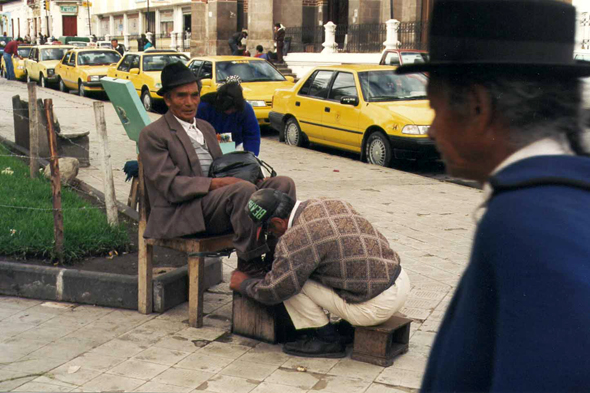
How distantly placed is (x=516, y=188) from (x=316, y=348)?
3519 mm

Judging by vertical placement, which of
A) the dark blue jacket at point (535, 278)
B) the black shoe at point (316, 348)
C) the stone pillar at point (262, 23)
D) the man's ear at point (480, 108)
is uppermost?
the stone pillar at point (262, 23)

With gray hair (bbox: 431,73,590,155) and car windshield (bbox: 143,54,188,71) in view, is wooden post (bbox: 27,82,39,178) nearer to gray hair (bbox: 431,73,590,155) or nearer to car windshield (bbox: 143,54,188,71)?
gray hair (bbox: 431,73,590,155)

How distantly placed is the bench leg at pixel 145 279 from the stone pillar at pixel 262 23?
92.9ft

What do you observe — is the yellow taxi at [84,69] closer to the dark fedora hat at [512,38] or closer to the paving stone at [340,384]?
the paving stone at [340,384]

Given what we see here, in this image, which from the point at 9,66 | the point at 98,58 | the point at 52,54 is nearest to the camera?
the point at 98,58

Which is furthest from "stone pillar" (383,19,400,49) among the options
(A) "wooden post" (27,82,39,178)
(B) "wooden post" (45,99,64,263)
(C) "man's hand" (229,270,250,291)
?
(C) "man's hand" (229,270,250,291)

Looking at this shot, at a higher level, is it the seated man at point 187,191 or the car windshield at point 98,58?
the car windshield at point 98,58

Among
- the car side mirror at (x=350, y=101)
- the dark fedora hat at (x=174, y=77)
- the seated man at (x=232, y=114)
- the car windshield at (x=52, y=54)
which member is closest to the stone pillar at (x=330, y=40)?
the car windshield at (x=52, y=54)

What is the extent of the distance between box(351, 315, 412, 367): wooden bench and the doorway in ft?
241

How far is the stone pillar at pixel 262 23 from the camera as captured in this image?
32.8 m

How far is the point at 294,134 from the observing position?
1445 centimetres

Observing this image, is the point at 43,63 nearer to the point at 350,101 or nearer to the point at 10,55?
the point at 10,55

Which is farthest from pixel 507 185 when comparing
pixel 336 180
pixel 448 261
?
pixel 336 180

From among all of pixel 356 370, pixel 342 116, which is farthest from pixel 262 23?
pixel 356 370
